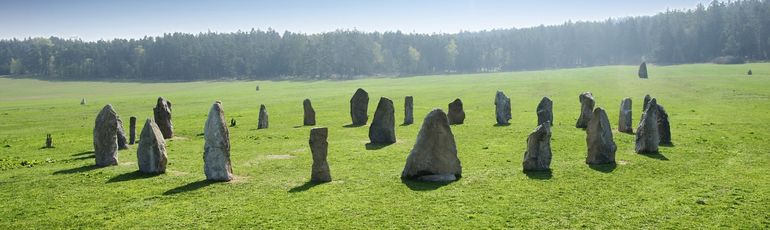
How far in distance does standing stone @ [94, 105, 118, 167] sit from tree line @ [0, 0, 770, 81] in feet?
446

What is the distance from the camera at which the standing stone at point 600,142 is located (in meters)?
20.2

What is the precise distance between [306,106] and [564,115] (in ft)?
60.3

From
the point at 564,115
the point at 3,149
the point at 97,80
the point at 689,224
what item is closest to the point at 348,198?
the point at 689,224

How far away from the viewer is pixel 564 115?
39.7 metres

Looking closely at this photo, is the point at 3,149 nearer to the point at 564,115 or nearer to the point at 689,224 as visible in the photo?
the point at 689,224

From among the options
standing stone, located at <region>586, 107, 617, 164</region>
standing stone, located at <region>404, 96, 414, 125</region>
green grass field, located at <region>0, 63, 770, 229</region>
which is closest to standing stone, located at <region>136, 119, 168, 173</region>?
green grass field, located at <region>0, 63, 770, 229</region>

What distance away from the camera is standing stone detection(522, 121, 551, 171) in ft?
63.2

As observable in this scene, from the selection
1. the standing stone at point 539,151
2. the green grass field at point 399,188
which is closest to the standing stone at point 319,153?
the green grass field at point 399,188

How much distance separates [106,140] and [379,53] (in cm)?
14905

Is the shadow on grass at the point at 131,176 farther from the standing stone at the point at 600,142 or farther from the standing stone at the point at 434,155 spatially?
the standing stone at the point at 600,142

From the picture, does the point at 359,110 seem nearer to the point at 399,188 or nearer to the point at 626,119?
the point at 626,119

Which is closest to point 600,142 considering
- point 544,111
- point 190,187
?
point 544,111

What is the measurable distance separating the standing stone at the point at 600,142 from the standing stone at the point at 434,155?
5.40 m

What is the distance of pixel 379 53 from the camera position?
6703 inches
